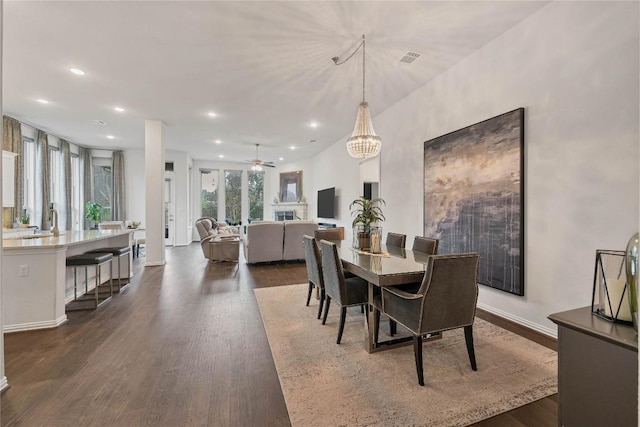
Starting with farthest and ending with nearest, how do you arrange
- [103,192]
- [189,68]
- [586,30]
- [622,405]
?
[103,192], [189,68], [586,30], [622,405]

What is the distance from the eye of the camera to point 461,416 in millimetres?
1637

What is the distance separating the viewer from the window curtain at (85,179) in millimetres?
8258

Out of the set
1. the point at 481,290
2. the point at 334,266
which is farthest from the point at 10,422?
the point at 481,290

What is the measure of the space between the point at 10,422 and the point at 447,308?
2.75 meters

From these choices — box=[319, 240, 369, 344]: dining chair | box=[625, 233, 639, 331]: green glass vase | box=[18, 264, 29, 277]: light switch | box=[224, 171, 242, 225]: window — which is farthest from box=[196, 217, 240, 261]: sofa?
box=[625, 233, 639, 331]: green glass vase

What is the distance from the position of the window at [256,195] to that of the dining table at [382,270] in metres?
8.90

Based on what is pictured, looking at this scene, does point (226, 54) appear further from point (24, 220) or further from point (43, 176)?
point (43, 176)

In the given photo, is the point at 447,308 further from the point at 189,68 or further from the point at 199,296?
the point at 189,68

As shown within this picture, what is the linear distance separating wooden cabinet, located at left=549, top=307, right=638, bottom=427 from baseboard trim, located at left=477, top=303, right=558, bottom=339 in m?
1.98

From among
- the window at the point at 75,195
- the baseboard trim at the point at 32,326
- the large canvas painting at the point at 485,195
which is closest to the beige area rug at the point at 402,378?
the large canvas painting at the point at 485,195

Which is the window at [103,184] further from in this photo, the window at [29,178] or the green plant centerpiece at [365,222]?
the green plant centerpiece at [365,222]

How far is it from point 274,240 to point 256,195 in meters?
5.77

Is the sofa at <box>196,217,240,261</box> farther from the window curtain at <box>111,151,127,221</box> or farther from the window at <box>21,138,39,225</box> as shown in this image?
the window curtain at <box>111,151,127,221</box>

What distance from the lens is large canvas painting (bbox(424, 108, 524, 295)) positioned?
115 inches
